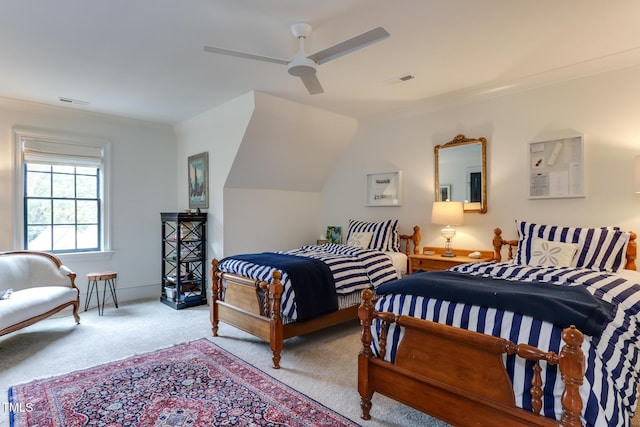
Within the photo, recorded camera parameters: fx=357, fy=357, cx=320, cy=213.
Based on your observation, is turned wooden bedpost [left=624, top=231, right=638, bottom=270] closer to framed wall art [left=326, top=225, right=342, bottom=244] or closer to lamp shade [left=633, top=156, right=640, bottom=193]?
lamp shade [left=633, top=156, right=640, bottom=193]

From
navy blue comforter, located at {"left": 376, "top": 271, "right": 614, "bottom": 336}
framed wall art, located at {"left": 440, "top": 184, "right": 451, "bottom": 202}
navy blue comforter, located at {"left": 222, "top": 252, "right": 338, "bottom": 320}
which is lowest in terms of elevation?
navy blue comforter, located at {"left": 222, "top": 252, "right": 338, "bottom": 320}

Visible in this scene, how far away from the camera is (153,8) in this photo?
2.43 metres

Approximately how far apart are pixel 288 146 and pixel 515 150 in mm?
2858

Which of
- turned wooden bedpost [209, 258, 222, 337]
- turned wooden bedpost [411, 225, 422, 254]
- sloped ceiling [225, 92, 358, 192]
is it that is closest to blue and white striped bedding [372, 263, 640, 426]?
turned wooden bedpost [209, 258, 222, 337]

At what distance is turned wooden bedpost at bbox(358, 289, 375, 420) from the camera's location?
222 centimetres

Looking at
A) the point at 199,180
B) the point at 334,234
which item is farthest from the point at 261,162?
the point at 334,234

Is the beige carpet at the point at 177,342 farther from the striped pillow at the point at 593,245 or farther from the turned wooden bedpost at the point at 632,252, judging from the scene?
the turned wooden bedpost at the point at 632,252

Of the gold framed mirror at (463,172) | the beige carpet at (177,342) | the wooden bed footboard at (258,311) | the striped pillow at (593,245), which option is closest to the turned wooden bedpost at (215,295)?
the wooden bed footboard at (258,311)

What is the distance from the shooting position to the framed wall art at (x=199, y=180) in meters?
5.12

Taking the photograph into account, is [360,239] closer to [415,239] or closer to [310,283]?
[415,239]

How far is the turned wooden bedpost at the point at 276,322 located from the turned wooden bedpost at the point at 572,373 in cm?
200

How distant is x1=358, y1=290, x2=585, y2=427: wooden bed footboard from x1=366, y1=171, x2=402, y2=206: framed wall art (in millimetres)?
2971

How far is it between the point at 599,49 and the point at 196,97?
13.5ft

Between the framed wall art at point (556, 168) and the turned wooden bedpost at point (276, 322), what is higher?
the framed wall art at point (556, 168)
